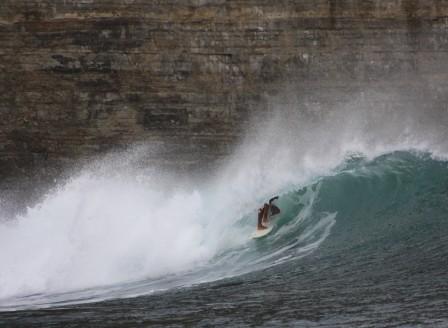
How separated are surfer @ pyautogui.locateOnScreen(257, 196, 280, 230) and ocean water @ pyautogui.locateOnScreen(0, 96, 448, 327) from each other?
0.79 feet

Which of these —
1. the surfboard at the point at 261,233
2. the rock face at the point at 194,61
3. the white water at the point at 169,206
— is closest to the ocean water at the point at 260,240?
the white water at the point at 169,206

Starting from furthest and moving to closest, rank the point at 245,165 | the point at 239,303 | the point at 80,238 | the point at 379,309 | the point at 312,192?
the point at 245,165 → the point at 312,192 → the point at 80,238 → the point at 239,303 → the point at 379,309

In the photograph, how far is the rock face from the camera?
73.2ft

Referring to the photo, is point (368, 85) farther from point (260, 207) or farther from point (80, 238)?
point (80, 238)

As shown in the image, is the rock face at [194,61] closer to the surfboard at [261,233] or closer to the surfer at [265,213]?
the surfer at [265,213]

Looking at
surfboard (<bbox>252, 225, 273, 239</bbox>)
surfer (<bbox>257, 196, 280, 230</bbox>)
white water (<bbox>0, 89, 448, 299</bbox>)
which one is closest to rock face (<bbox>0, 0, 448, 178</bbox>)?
white water (<bbox>0, 89, 448, 299</bbox>)

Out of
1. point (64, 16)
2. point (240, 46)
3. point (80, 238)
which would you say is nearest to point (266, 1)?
point (240, 46)

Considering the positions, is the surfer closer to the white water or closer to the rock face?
the white water

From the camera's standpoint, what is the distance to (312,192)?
19578 millimetres

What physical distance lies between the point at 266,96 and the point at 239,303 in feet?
35.1

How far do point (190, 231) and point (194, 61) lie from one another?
17.2ft

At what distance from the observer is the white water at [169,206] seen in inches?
667

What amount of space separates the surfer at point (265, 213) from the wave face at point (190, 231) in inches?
6.4

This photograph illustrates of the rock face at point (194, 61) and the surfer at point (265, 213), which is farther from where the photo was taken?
the rock face at point (194, 61)
